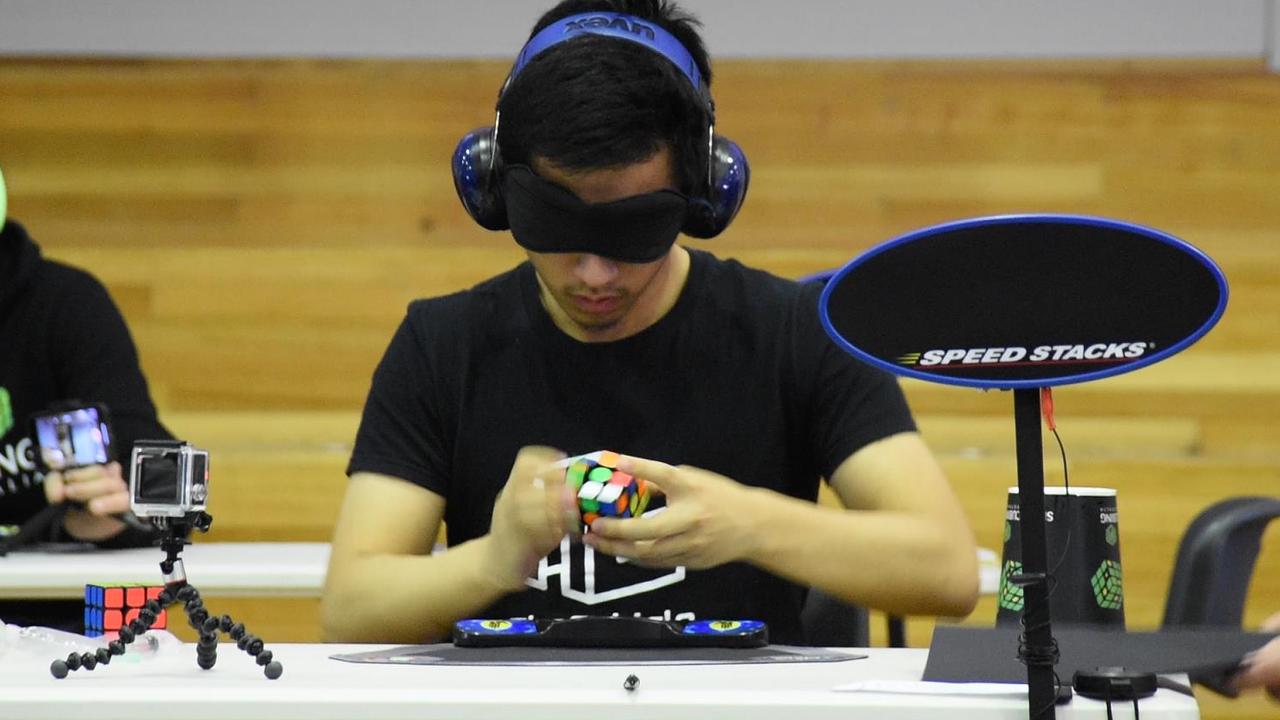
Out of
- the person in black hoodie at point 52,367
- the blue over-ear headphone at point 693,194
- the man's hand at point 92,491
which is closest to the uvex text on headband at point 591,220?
the blue over-ear headphone at point 693,194

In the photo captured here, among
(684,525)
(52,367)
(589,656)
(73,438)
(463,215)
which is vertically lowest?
(589,656)

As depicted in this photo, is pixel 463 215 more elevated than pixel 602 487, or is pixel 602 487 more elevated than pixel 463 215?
pixel 463 215

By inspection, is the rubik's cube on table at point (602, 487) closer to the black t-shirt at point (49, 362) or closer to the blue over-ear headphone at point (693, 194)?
the blue over-ear headphone at point (693, 194)

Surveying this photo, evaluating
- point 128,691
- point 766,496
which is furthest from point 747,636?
point 128,691

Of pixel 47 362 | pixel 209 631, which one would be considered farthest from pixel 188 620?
pixel 47 362

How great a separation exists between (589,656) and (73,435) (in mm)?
1064

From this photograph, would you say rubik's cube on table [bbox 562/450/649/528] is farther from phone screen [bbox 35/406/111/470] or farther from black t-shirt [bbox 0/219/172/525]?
black t-shirt [bbox 0/219/172/525]

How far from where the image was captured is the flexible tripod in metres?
1.11

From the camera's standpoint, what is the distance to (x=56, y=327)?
8.25 ft

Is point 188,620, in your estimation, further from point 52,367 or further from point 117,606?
point 52,367

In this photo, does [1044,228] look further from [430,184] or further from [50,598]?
[430,184]

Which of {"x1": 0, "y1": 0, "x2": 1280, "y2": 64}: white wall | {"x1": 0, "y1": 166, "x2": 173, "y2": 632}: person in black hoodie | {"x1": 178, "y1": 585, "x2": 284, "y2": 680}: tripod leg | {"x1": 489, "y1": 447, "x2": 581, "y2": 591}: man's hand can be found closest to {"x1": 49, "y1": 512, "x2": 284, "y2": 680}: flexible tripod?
{"x1": 178, "y1": 585, "x2": 284, "y2": 680}: tripod leg

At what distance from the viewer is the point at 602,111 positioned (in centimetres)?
142

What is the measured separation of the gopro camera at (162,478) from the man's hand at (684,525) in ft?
1.08
